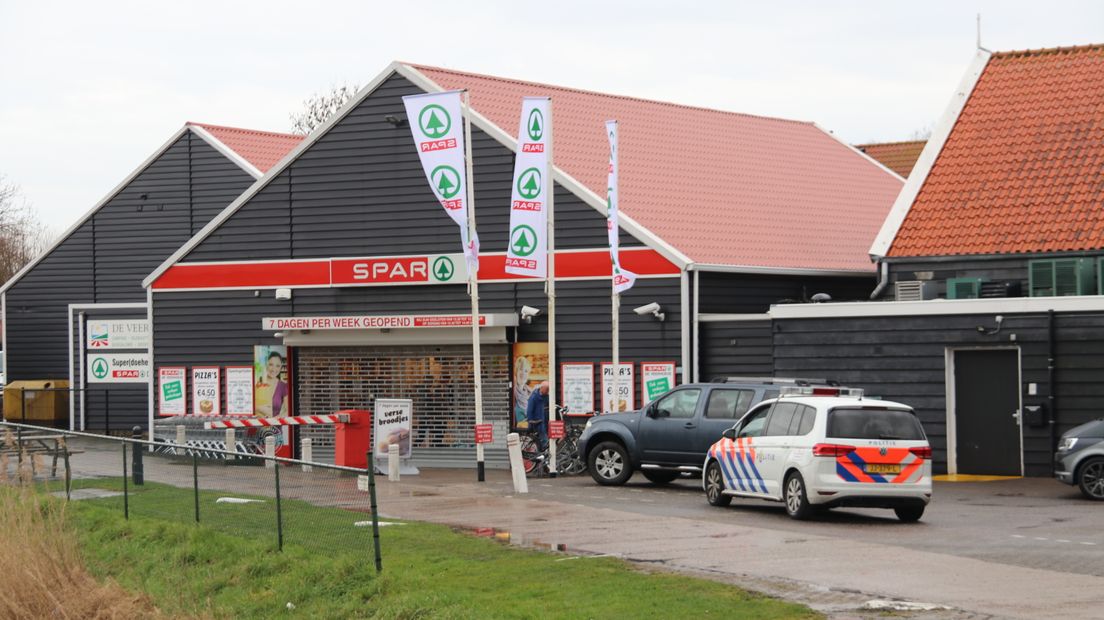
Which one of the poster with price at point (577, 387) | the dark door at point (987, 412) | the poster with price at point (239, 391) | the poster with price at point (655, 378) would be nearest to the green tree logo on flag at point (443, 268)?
the poster with price at point (577, 387)

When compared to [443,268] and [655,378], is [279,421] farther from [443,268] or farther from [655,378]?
[655,378]

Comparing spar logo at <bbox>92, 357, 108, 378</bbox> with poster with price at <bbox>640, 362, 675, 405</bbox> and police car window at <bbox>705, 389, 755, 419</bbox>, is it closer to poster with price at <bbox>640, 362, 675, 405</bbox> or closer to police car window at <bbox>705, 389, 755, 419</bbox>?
poster with price at <bbox>640, 362, 675, 405</bbox>

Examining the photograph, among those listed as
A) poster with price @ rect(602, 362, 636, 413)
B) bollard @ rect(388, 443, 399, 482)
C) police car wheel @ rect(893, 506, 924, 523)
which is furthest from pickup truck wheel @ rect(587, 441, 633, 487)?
police car wheel @ rect(893, 506, 924, 523)

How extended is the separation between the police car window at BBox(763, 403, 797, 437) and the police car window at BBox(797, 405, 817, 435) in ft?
0.87

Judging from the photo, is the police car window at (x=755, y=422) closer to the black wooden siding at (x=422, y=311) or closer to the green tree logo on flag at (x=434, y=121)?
the green tree logo on flag at (x=434, y=121)

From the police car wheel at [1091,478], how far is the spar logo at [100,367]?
2735 centimetres

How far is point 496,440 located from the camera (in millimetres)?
31422

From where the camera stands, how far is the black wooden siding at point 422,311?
29.7m

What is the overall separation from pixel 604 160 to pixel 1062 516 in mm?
15340

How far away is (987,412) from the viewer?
85.4 ft

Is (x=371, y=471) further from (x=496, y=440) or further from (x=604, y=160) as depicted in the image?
(x=604, y=160)

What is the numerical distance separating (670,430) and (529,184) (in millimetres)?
4871

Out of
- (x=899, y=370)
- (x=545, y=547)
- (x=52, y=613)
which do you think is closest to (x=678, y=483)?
(x=899, y=370)

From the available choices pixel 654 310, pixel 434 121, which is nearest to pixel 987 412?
pixel 654 310
